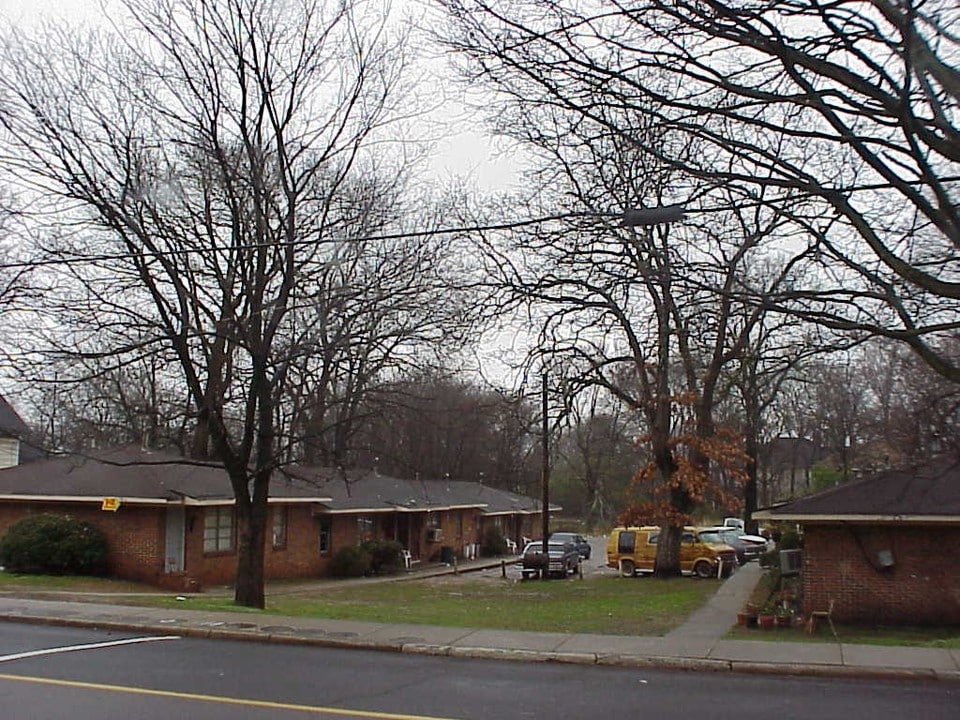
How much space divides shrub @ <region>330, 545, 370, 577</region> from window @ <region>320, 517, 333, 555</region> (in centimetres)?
41

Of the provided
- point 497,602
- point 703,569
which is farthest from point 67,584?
point 703,569

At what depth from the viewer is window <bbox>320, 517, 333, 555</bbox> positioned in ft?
132

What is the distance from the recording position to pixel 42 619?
17.0 meters

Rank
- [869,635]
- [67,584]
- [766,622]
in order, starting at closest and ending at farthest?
[766,622] → [869,635] → [67,584]

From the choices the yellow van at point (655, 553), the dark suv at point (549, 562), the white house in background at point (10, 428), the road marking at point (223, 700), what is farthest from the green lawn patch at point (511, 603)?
the white house in background at point (10, 428)

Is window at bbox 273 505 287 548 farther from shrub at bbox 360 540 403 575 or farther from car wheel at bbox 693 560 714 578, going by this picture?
car wheel at bbox 693 560 714 578

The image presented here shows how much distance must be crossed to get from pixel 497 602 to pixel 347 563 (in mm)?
14336

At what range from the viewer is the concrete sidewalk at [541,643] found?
1352 cm

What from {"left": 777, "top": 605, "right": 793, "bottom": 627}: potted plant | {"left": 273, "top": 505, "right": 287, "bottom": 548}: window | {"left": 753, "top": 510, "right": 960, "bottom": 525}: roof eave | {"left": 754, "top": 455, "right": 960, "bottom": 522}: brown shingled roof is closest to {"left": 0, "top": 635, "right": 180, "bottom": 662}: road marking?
{"left": 777, "top": 605, "right": 793, "bottom": 627}: potted plant

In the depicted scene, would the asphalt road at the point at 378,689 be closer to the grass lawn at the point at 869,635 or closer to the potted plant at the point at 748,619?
the grass lawn at the point at 869,635

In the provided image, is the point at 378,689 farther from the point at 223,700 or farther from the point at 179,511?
the point at 179,511

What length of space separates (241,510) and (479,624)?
6406 mm

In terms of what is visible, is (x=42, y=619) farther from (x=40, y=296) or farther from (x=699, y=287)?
A: (x=699, y=287)

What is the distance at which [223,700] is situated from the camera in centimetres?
1017
